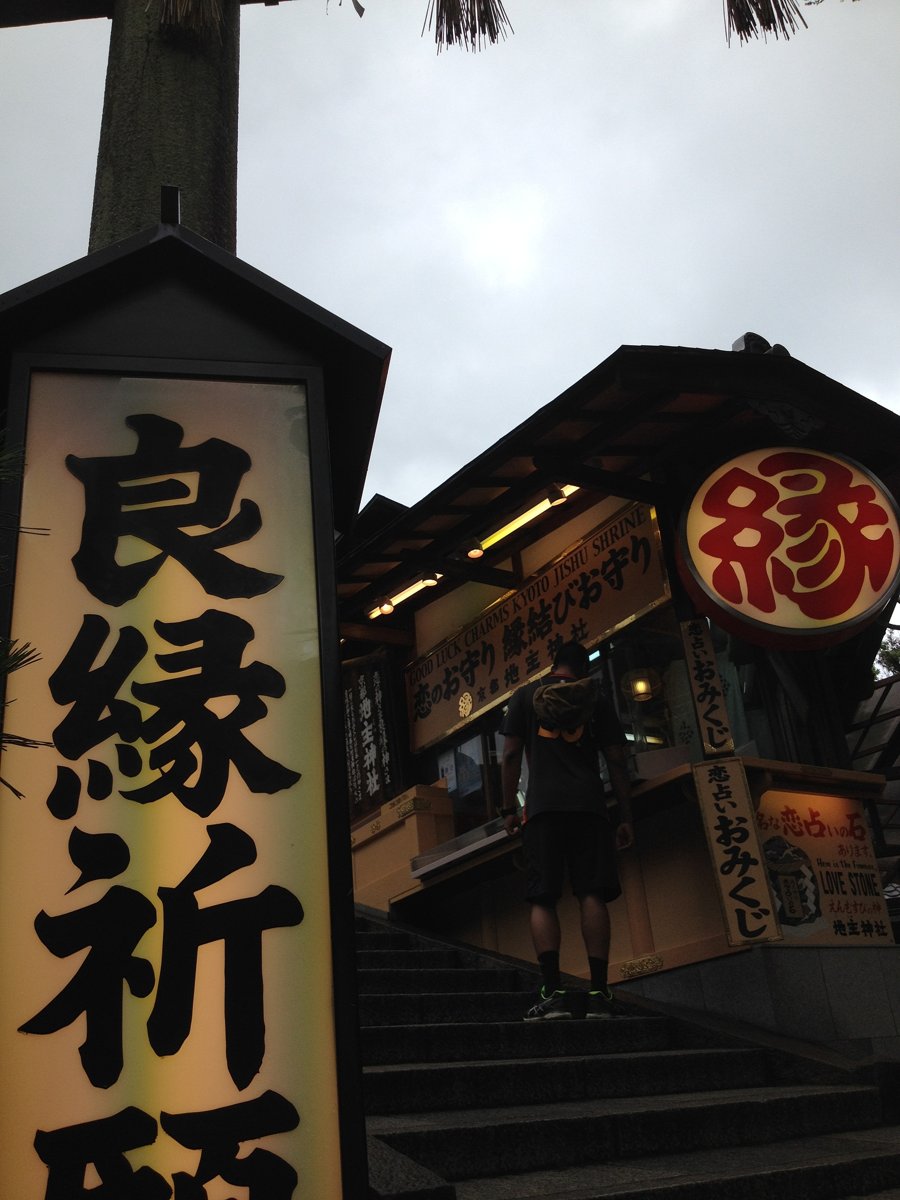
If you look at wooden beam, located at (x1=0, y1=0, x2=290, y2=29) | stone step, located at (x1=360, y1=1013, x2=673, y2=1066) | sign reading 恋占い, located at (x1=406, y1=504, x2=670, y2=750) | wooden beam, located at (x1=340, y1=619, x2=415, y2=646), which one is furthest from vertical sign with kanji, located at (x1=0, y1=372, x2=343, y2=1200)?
wooden beam, located at (x1=340, y1=619, x2=415, y2=646)

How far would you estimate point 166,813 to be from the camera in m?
2.75

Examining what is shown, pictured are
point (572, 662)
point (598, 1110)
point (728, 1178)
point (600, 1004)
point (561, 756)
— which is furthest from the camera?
point (572, 662)

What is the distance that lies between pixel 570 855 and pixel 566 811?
1.03 feet

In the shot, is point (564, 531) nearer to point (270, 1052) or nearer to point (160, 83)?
point (160, 83)

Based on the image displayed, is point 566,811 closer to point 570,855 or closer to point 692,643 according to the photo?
point 570,855

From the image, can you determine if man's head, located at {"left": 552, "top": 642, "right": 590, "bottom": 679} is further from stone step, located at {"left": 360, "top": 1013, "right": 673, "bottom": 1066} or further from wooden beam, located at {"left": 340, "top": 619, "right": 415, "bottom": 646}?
wooden beam, located at {"left": 340, "top": 619, "right": 415, "bottom": 646}

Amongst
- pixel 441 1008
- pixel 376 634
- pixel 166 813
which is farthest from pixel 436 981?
pixel 376 634

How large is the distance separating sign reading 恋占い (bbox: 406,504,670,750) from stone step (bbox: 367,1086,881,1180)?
491 cm

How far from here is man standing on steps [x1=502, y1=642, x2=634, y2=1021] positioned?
6234mm

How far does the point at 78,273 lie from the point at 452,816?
9362 mm

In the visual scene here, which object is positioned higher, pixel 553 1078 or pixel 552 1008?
pixel 552 1008

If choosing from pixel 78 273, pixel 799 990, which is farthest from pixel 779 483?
pixel 78 273

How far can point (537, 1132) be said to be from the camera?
4105 mm

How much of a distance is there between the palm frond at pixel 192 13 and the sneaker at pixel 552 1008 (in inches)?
207
